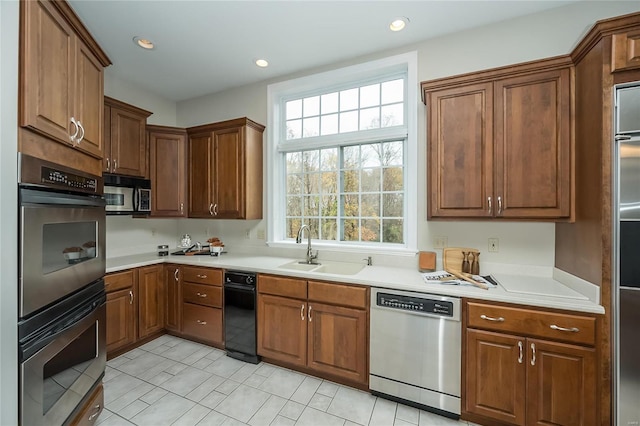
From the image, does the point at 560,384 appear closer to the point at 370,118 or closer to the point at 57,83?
the point at 370,118

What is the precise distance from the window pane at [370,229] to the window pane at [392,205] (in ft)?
0.46

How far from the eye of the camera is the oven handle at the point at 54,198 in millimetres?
1099

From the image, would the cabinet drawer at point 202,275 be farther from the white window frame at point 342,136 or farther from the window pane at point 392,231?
the window pane at point 392,231

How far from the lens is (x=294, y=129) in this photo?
3.25 metres

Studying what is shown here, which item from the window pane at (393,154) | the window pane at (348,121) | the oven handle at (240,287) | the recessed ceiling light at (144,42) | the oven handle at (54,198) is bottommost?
the oven handle at (240,287)

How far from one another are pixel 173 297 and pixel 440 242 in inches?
114

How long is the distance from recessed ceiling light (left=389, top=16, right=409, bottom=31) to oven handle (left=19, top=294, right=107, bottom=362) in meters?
3.00

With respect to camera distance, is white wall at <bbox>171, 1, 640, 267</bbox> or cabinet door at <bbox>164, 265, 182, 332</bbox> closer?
white wall at <bbox>171, 1, 640, 267</bbox>

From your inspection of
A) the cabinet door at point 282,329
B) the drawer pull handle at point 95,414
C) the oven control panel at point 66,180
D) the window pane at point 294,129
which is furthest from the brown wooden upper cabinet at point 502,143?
the drawer pull handle at point 95,414

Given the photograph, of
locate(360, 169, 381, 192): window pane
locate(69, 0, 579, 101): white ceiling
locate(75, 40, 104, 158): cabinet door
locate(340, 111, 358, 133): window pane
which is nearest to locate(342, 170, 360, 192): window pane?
locate(360, 169, 381, 192): window pane

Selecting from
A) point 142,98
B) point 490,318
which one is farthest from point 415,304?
point 142,98

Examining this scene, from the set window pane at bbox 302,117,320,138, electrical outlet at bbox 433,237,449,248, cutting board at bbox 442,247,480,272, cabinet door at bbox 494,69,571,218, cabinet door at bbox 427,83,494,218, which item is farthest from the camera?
window pane at bbox 302,117,320,138

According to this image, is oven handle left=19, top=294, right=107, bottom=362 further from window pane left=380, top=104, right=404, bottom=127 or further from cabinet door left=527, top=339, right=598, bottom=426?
window pane left=380, top=104, right=404, bottom=127

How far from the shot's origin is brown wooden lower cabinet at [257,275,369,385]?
2.11 m
